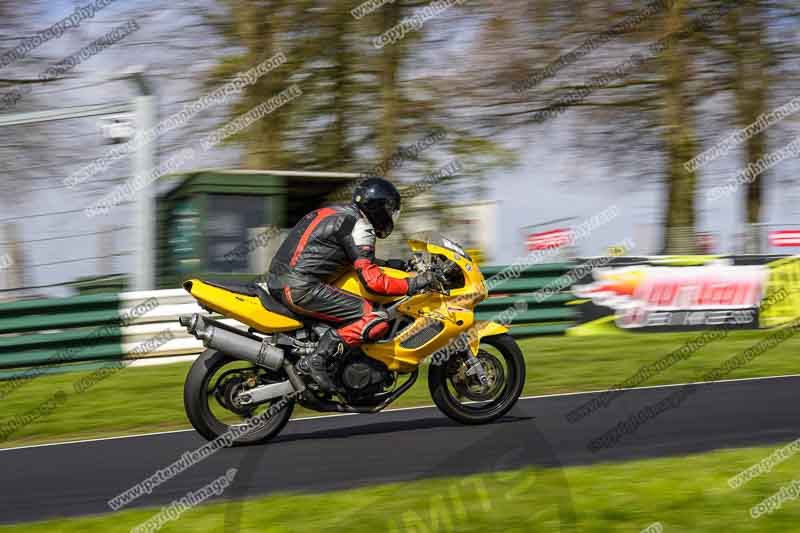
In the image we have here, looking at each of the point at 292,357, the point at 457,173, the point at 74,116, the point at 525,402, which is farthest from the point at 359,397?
the point at 457,173

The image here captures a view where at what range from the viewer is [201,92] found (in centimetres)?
1658

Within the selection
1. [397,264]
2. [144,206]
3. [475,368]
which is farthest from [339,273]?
[144,206]

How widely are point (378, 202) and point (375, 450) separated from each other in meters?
1.69

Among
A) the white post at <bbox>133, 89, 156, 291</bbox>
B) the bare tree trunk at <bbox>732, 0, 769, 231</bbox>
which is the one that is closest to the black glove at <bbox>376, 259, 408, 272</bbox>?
the white post at <bbox>133, 89, 156, 291</bbox>

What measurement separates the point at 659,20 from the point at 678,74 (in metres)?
0.98

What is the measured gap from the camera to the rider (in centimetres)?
718

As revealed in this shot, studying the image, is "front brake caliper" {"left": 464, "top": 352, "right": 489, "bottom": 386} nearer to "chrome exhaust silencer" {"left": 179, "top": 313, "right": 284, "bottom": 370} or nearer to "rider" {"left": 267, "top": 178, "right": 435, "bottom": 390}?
"rider" {"left": 267, "top": 178, "right": 435, "bottom": 390}

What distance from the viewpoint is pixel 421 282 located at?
7.17m

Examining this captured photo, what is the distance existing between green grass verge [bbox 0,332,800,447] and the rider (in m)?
1.90

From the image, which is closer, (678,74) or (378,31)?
(378,31)

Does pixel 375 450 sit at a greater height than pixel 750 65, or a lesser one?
lesser

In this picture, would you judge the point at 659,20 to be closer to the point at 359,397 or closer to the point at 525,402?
the point at 525,402

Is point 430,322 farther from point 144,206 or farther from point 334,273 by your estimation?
point 144,206

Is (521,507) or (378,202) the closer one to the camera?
(521,507)
